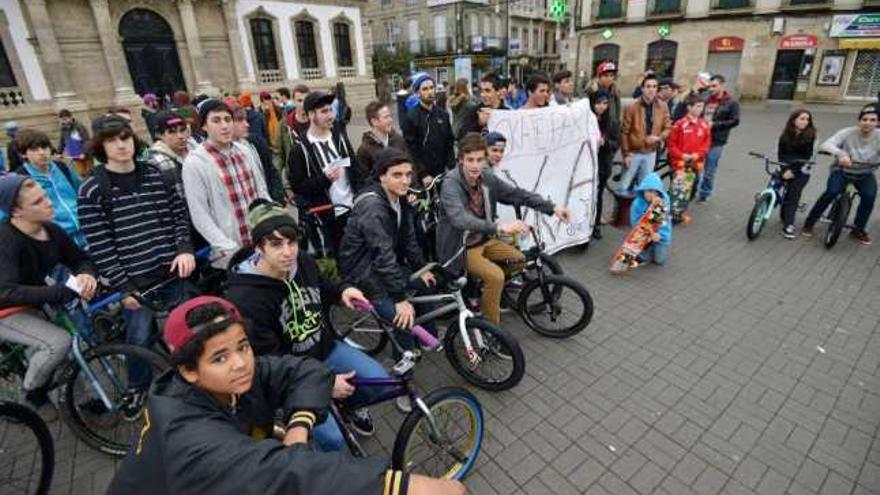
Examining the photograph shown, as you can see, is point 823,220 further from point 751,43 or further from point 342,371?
point 751,43

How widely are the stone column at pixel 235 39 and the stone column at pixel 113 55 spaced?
16.1 ft

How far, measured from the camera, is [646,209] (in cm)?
558

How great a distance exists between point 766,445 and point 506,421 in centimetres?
178

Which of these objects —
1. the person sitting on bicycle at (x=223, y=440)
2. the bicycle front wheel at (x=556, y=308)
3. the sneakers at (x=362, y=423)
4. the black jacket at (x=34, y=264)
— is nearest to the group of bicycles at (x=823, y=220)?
the bicycle front wheel at (x=556, y=308)

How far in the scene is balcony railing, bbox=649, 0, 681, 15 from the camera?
1047 inches

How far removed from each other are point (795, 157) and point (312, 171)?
6701 mm

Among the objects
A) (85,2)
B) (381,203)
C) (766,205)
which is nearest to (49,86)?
(85,2)

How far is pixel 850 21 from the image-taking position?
69.3 ft

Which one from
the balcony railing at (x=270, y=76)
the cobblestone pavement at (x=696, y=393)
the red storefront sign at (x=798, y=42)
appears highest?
the red storefront sign at (x=798, y=42)

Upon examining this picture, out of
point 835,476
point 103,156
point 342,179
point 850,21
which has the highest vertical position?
point 850,21

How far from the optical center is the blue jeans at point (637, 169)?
6613mm

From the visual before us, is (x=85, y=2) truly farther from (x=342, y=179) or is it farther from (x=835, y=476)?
(x=835, y=476)

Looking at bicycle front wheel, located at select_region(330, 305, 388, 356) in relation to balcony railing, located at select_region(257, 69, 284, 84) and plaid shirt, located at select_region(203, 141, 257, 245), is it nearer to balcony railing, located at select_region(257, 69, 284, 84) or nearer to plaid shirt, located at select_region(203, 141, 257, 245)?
plaid shirt, located at select_region(203, 141, 257, 245)

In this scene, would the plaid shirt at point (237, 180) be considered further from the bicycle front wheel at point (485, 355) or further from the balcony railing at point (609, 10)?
the balcony railing at point (609, 10)
